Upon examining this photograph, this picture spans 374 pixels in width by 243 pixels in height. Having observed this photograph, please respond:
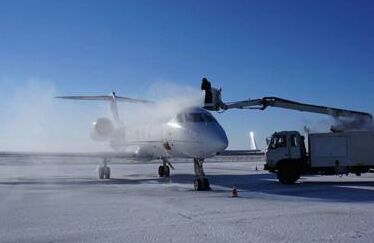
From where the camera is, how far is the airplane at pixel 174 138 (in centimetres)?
1936

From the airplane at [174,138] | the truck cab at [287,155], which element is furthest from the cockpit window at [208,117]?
the truck cab at [287,155]

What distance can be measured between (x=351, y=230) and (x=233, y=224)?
229 centimetres

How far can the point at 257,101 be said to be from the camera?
23281mm

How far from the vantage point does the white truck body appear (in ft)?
71.5

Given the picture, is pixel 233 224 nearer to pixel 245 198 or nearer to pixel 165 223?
pixel 165 223

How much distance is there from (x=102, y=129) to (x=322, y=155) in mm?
15888

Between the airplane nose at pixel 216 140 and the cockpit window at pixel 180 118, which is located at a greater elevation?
the cockpit window at pixel 180 118

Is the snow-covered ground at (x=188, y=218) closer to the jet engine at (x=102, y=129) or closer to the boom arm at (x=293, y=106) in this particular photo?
the boom arm at (x=293, y=106)

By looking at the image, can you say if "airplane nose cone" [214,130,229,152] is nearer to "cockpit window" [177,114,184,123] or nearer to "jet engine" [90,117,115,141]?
"cockpit window" [177,114,184,123]

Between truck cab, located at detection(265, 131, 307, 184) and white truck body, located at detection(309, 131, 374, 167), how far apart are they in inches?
20.2

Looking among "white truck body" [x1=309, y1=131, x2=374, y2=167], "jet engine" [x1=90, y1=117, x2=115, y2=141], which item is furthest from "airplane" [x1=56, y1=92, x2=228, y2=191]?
"white truck body" [x1=309, y1=131, x2=374, y2=167]

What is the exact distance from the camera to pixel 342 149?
869 inches

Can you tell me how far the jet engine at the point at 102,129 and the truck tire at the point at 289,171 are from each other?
14305 mm

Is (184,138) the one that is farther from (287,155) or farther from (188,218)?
(188,218)
